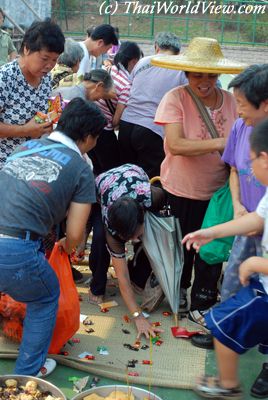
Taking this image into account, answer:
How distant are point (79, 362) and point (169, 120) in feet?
4.94

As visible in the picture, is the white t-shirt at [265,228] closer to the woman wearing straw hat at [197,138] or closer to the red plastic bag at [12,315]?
the woman wearing straw hat at [197,138]

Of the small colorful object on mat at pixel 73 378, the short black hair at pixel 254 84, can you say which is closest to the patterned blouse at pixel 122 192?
the small colorful object on mat at pixel 73 378

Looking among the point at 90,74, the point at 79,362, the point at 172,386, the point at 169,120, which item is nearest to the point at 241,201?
the point at 169,120

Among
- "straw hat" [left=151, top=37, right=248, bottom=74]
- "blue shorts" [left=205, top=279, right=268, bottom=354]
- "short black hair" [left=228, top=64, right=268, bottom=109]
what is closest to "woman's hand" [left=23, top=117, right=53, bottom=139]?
"straw hat" [left=151, top=37, right=248, bottom=74]

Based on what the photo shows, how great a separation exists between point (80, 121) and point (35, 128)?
70 centimetres

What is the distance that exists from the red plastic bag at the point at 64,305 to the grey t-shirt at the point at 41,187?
0.40 meters

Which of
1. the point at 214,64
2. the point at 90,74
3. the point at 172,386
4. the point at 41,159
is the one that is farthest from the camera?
the point at 90,74

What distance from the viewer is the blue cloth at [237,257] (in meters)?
3.14

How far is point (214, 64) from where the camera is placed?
11.3 ft

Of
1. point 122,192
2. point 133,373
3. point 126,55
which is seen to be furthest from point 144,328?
point 126,55

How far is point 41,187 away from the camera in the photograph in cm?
277

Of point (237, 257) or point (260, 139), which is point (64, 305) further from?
point (260, 139)

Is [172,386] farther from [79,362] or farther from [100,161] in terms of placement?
[100,161]

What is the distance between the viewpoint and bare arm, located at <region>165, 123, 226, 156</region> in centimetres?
340
